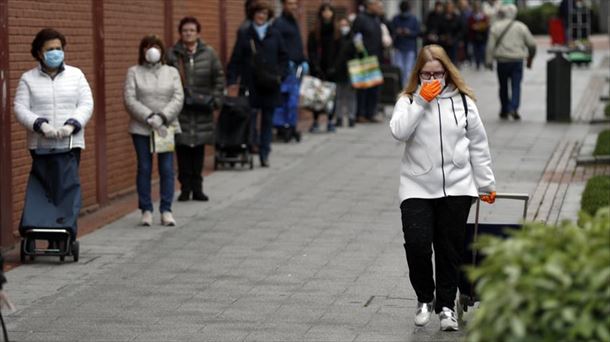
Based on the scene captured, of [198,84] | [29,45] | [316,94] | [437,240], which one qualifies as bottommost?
[437,240]

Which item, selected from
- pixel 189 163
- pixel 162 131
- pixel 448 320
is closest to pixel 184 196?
pixel 189 163

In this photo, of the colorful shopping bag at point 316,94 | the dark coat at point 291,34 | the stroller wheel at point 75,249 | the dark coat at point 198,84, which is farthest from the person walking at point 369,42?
the stroller wheel at point 75,249

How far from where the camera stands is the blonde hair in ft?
27.0

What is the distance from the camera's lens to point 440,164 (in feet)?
27.4

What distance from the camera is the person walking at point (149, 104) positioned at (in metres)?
12.7

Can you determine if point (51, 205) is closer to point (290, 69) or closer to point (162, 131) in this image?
point (162, 131)

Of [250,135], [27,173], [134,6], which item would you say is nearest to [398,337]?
[27,173]

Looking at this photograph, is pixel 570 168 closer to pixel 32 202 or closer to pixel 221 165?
pixel 221 165

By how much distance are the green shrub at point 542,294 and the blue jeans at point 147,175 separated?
328 inches

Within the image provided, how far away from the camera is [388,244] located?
11852mm

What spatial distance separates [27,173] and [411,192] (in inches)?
185

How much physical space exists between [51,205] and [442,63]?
3.94 metres

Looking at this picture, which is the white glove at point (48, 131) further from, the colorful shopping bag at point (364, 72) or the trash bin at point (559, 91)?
the trash bin at point (559, 91)

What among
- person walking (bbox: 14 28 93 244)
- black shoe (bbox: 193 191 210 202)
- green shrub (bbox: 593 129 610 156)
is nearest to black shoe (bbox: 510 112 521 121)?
green shrub (bbox: 593 129 610 156)
